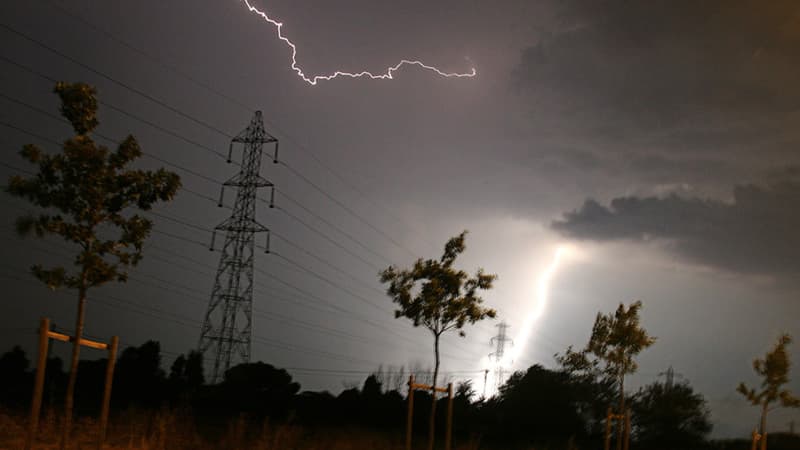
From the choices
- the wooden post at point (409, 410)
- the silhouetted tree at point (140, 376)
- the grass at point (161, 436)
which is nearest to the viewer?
the grass at point (161, 436)

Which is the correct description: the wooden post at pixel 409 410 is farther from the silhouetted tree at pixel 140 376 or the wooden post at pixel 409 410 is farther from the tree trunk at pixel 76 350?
the silhouetted tree at pixel 140 376

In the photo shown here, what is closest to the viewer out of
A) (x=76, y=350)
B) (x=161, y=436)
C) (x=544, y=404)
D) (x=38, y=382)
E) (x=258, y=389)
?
(x=38, y=382)

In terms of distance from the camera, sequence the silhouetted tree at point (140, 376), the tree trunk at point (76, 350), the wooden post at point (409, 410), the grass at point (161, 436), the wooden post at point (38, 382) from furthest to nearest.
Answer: the silhouetted tree at point (140, 376)
the wooden post at point (409, 410)
the grass at point (161, 436)
the tree trunk at point (76, 350)
the wooden post at point (38, 382)

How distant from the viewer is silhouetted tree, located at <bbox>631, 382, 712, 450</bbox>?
142 ft

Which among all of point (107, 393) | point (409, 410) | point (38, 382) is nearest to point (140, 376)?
point (409, 410)

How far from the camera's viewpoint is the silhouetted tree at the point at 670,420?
142 ft

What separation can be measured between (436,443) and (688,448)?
2100 cm

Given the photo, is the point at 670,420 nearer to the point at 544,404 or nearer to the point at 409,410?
the point at 544,404

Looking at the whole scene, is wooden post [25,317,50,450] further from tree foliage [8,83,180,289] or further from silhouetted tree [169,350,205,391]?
silhouetted tree [169,350,205,391]

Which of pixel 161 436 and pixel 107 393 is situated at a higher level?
pixel 107 393

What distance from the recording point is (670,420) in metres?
44.8

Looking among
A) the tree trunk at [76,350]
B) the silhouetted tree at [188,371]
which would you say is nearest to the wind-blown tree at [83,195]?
the tree trunk at [76,350]

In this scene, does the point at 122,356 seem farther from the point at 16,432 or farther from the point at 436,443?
the point at 16,432

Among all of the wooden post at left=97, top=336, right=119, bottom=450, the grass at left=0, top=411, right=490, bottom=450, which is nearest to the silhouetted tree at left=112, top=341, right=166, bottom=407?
the grass at left=0, top=411, right=490, bottom=450
